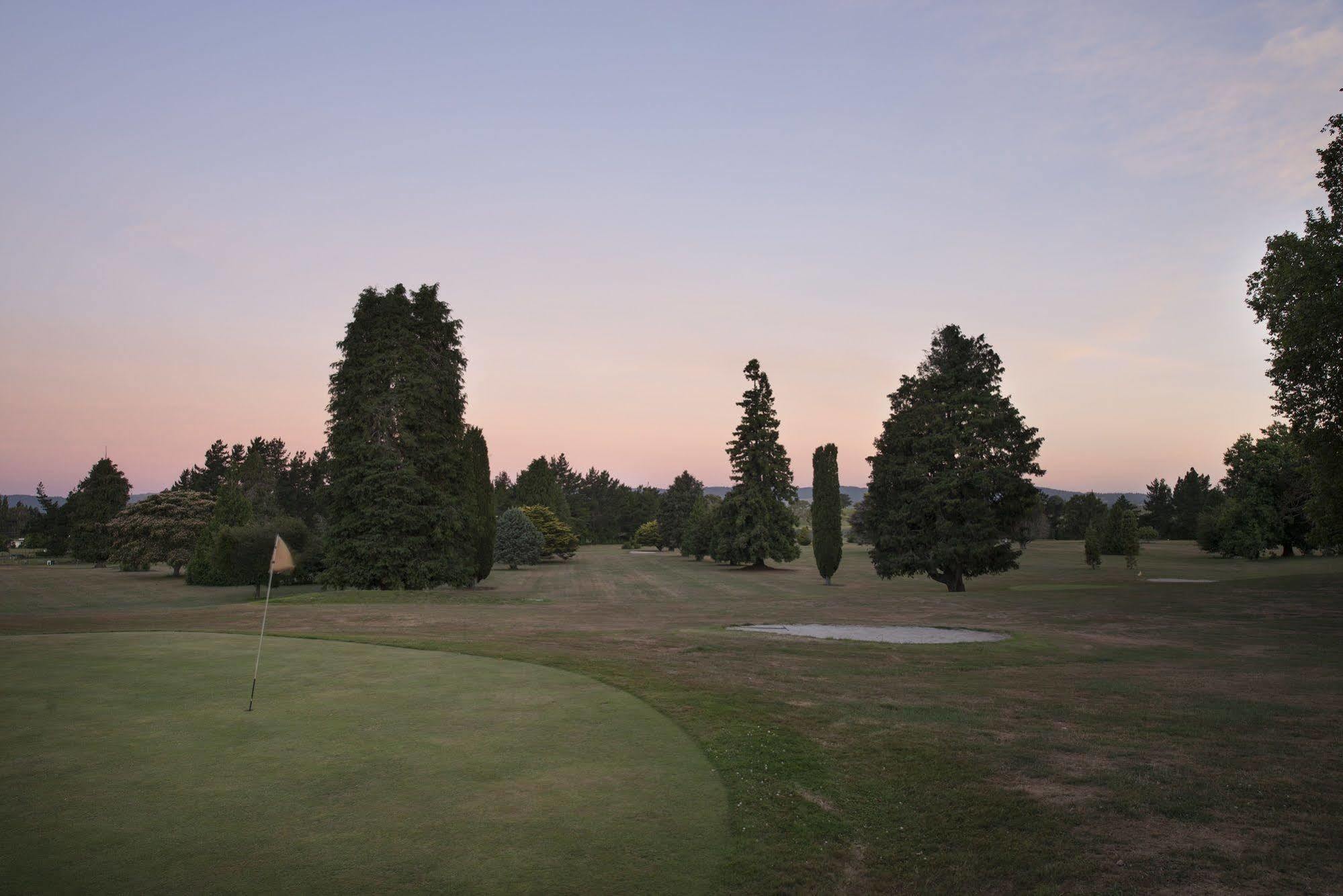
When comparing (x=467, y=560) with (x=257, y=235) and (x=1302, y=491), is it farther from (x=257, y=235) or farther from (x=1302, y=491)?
(x=1302, y=491)

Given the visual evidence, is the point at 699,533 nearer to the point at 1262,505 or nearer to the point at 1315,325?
the point at 1262,505

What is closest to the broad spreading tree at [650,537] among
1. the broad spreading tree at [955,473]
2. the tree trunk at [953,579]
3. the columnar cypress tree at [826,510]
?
the columnar cypress tree at [826,510]

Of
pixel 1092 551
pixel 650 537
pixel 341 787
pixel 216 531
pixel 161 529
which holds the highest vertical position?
pixel 216 531

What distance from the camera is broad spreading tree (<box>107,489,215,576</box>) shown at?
5706 centimetres

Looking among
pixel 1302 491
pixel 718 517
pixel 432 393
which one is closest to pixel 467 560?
pixel 432 393

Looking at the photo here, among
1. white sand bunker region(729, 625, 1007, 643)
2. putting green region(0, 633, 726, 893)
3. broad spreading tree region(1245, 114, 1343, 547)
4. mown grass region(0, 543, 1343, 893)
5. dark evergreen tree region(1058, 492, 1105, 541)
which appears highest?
broad spreading tree region(1245, 114, 1343, 547)

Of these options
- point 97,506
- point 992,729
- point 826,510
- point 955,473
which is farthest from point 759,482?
point 97,506

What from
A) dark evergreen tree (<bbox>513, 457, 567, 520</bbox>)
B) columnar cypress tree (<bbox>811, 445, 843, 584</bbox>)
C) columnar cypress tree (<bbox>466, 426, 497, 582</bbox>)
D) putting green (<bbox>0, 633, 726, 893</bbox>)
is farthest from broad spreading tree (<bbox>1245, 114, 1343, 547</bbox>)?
dark evergreen tree (<bbox>513, 457, 567, 520</bbox>)

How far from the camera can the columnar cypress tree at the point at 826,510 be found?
4959 cm

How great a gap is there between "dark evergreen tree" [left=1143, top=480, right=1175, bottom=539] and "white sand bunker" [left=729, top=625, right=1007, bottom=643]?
318 ft

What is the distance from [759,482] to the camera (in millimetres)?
64062

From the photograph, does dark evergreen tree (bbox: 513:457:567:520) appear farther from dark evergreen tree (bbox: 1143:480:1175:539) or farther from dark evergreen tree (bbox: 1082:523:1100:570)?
dark evergreen tree (bbox: 1143:480:1175:539)

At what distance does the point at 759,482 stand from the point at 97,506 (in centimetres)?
7124

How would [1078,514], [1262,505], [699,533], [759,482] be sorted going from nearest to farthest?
[1262,505] < [759,482] < [699,533] < [1078,514]
